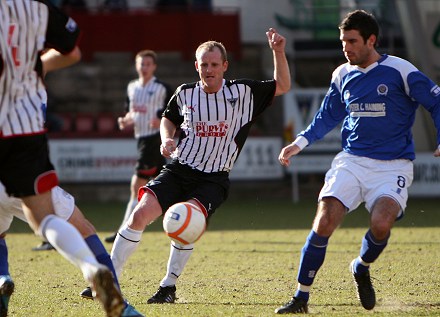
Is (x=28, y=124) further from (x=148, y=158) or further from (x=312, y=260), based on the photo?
(x=148, y=158)

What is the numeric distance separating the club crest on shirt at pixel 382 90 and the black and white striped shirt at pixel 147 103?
604 cm

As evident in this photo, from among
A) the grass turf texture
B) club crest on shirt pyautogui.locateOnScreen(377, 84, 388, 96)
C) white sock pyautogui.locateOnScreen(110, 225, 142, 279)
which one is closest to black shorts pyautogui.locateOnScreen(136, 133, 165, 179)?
the grass turf texture

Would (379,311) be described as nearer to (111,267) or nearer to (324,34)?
(111,267)

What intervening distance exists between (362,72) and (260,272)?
2.84m

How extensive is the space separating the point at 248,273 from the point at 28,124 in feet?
13.5

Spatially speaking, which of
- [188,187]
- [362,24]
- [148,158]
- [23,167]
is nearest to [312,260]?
[188,187]

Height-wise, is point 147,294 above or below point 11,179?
below

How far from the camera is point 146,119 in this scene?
1277cm

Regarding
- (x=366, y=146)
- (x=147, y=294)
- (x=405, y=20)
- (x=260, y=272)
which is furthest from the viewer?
(x=405, y=20)

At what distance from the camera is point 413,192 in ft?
58.1

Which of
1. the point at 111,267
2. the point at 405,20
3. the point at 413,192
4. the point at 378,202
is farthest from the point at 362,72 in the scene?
the point at 405,20

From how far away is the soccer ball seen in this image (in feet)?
21.3

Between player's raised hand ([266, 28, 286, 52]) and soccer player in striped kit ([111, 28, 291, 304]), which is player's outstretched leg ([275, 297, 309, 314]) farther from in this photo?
player's raised hand ([266, 28, 286, 52])

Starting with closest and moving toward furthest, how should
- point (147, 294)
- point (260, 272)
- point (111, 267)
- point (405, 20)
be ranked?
1. point (111, 267)
2. point (147, 294)
3. point (260, 272)
4. point (405, 20)
